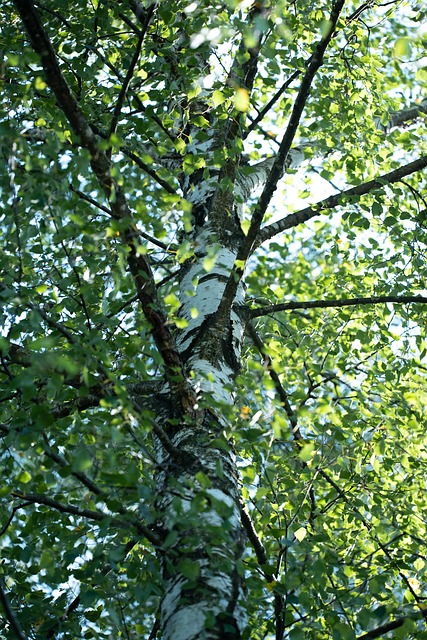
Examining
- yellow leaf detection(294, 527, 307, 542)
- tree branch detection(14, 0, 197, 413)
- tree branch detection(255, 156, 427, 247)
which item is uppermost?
tree branch detection(255, 156, 427, 247)

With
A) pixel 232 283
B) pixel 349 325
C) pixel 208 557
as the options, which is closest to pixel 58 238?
pixel 232 283

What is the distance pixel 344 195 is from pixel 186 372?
1.91 meters

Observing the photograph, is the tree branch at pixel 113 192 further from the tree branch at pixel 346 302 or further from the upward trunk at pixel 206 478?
the tree branch at pixel 346 302

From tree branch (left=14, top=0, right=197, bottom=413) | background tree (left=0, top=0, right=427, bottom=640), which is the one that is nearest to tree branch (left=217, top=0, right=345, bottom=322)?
background tree (left=0, top=0, right=427, bottom=640)

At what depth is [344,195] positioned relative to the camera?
476 centimetres

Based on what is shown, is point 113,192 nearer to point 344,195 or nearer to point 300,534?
point 300,534

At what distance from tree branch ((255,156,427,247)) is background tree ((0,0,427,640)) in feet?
0.06

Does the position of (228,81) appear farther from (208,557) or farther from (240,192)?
(208,557)

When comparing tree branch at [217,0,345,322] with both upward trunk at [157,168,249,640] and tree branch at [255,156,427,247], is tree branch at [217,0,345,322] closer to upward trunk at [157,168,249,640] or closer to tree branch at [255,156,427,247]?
upward trunk at [157,168,249,640]

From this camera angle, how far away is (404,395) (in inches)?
217

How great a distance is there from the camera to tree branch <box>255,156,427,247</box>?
4.76 meters

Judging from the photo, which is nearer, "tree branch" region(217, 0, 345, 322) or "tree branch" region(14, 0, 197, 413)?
"tree branch" region(14, 0, 197, 413)

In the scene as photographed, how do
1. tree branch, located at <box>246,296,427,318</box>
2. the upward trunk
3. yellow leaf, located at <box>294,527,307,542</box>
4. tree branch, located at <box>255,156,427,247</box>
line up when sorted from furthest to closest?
tree branch, located at <box>255,156,427,247</box> → tree branch, located at <box>246,296,427,318</box> → yellow leaf, located at <box>294,527,307,542</box> → the upward trunk

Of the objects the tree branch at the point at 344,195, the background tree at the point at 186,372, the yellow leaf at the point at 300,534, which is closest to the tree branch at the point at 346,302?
the background tree at the point at 186,372
